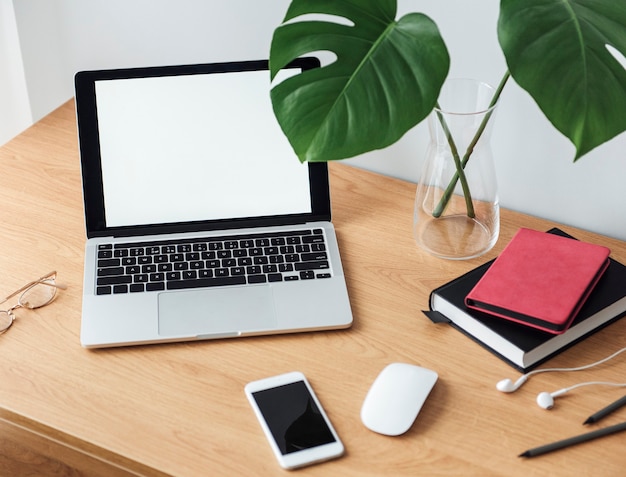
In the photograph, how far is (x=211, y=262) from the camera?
1.14 m

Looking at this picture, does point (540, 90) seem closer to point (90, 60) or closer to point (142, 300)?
point (142, 300)

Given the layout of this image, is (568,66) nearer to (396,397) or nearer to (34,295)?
(396,397)

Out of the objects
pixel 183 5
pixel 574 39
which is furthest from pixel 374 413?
pixel 183 5

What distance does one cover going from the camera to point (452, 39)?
122 cm

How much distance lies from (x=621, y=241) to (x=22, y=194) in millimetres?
899

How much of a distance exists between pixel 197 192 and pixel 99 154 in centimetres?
14

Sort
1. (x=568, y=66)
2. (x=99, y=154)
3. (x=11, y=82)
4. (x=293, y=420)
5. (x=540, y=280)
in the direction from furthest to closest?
(x=11, y=82), (x=99, y=154), (x=540, y=280), (x=293, y=420), (x=568, y=66)

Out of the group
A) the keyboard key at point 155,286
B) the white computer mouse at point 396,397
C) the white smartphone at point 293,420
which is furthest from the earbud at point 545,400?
the keyboard key at point 155,286

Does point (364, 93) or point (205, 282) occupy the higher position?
point (364, 93)

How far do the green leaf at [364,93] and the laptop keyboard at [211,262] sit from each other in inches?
11.4

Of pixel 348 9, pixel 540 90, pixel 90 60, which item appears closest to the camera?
pixel 540 90

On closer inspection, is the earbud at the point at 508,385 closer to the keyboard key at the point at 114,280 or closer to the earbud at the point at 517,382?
the earbud at the point at 517,382

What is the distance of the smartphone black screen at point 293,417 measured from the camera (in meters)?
0.91

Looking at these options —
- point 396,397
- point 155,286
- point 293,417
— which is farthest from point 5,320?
point 396,397
